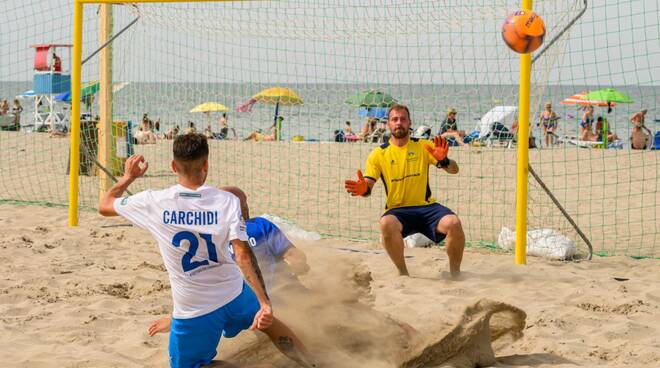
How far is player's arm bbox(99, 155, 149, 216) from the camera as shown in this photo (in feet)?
11.7

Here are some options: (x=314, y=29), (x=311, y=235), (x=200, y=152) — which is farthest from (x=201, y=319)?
(x=314, y=29)

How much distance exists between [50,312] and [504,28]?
3816 millimetres

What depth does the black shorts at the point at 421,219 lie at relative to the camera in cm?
631

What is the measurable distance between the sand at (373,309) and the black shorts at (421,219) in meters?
0.35

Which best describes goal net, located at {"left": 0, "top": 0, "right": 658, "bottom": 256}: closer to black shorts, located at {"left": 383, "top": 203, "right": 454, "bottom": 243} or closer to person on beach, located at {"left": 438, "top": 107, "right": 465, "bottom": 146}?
person on beach, located at {"left": 438, "top": 107, "right": 465, "bottom": 146}

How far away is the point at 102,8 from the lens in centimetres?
904

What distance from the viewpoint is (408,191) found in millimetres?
6422

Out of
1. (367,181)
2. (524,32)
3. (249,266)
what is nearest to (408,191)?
(367,181)

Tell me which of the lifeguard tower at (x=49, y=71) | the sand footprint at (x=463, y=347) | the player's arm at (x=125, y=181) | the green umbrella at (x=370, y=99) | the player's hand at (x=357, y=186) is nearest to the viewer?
the player's arm at (x=125, y=181)

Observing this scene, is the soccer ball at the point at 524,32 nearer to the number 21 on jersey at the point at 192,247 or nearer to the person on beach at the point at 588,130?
the number 21 on jersey at the point at 192,247

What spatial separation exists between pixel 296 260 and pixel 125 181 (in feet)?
4.38

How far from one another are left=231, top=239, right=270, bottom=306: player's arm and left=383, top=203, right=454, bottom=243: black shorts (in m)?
3.00

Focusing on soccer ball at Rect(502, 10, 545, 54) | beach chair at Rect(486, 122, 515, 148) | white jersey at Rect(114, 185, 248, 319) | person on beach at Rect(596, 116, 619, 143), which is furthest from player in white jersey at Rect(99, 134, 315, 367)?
person on beach at Rect(596, 116, 619, 143)

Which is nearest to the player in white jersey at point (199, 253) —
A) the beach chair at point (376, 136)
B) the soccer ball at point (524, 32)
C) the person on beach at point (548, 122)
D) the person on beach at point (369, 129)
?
the soccer ball at point (524, 32)
